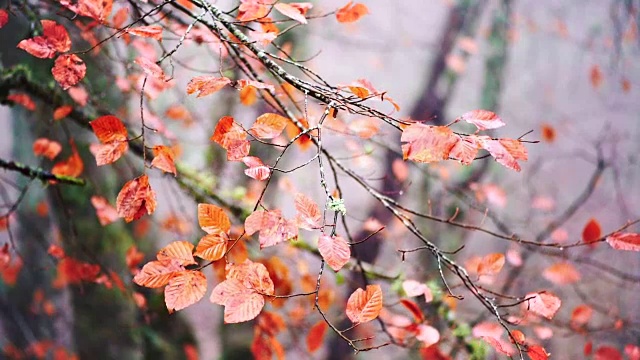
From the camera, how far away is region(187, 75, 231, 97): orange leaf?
1.03m

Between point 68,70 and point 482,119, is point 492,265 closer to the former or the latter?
point 482,119

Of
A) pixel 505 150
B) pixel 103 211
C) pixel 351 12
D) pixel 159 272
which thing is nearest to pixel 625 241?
pixel 505 150

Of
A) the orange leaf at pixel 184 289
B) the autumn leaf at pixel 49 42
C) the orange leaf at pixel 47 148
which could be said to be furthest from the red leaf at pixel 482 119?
the orange leaf at pixel 47 148

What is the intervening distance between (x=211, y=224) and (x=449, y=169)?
369 centimetres

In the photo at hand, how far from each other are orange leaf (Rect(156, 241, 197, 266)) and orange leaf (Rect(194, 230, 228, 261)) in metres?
0.06

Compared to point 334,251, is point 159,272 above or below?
below

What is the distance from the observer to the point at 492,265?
1458 mm

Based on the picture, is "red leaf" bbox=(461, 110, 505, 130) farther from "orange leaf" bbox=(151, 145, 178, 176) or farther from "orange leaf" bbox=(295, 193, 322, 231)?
"orange leaf" bbox=(151, 145, 178, 176)

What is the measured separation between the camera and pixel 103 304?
9.61 feet

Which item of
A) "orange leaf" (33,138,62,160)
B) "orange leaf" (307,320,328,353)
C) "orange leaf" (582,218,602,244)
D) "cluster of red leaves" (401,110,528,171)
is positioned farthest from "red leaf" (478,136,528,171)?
"orange leaf" (33,138,62,160)

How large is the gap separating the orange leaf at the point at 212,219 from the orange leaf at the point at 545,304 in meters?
0.89

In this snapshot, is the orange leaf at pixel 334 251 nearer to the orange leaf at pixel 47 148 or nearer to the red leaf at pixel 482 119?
the red leaf at pixel 482 119

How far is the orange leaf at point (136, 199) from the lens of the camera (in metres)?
1.13

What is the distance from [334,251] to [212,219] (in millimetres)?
357
